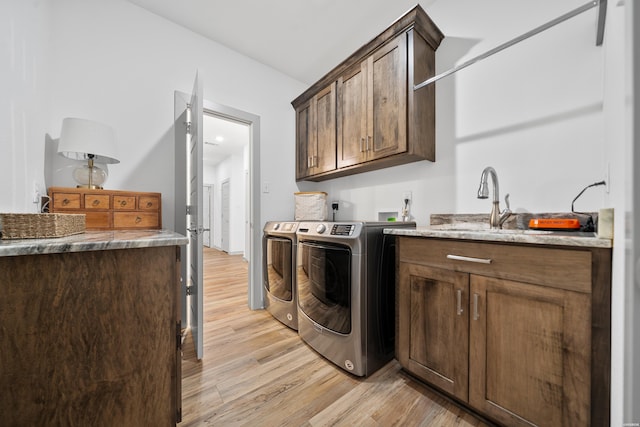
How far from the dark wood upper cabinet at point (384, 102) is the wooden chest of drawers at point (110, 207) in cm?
151

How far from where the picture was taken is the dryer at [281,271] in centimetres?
199

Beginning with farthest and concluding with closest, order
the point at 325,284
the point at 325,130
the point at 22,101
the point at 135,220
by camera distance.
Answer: the point at 325,130
the point at 135,220
the point at 325,284
the point at 22,101

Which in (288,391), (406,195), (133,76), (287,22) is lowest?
(288,391)

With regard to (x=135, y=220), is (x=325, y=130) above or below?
above

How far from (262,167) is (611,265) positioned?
2.46 m

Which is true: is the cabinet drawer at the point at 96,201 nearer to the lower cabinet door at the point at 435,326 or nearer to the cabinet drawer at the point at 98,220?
the cabinet drawer at the point at 98,220

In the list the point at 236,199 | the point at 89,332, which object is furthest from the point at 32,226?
the point at 236,199

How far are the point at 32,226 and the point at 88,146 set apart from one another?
96 centimetres

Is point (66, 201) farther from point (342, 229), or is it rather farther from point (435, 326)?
point (435, 326)

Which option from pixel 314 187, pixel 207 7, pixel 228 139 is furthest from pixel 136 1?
pixel 228 139

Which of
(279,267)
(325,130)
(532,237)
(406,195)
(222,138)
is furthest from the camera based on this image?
(222,138)

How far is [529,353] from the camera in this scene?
913mm

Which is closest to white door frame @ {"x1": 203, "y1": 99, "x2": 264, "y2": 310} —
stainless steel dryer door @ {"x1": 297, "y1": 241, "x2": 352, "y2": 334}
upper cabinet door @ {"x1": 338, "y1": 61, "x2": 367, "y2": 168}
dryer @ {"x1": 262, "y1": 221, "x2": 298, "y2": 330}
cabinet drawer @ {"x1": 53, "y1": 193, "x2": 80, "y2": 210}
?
dryer @ {"x1": 262, "y1": 221, "x2": 298, "y2": 330}

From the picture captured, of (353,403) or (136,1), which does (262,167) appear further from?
(353,403)
